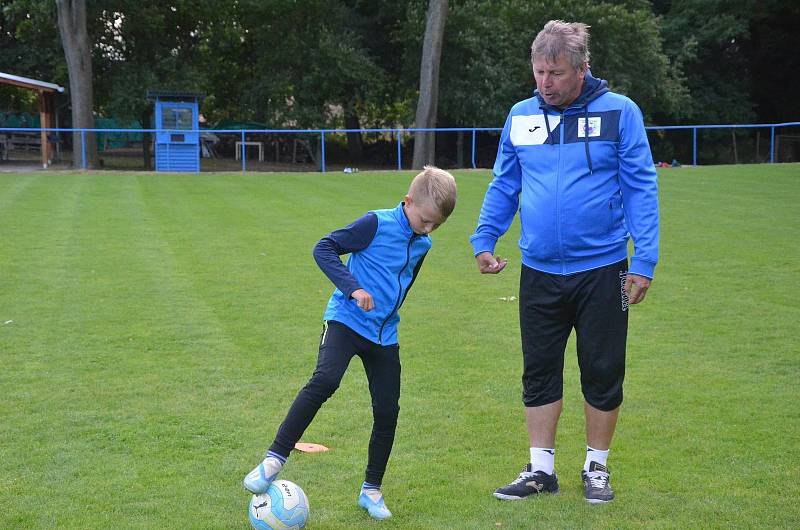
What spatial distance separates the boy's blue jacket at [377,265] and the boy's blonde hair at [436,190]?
5.1 inches

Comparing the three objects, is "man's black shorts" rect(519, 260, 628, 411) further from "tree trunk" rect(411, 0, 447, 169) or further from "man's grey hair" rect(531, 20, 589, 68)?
"tree trunk" rect(411, 0, 447, 169)

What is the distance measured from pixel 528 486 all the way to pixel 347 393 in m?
1.86

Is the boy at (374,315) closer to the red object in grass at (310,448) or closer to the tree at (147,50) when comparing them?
the red object in grass at (310,448)

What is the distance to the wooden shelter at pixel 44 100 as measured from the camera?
1132 inches

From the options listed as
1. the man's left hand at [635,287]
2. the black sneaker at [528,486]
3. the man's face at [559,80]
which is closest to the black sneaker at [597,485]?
the black sneaker at [528,486]

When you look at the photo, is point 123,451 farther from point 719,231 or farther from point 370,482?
point 719,231

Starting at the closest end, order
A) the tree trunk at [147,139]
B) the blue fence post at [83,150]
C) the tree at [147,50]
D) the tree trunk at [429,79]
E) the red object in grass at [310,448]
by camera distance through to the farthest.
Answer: the red object in grass at [310,448] → the blue fence post at [83,150] → the tree trunk at [429,79] → the tree trunk at [147,139] → the tree at [147,50]

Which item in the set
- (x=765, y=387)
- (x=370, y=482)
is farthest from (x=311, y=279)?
(x=370, y=482)

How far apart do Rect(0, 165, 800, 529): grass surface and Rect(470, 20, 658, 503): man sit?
415mm

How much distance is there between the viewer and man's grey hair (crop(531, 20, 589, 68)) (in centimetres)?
385

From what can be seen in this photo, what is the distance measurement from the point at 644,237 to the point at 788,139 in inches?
1191

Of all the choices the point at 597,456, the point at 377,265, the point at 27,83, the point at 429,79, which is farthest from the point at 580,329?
the point at 27,83

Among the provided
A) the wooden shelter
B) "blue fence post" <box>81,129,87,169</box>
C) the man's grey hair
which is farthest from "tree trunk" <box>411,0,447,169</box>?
the man's grey hair

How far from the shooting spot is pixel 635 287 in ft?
13.1
